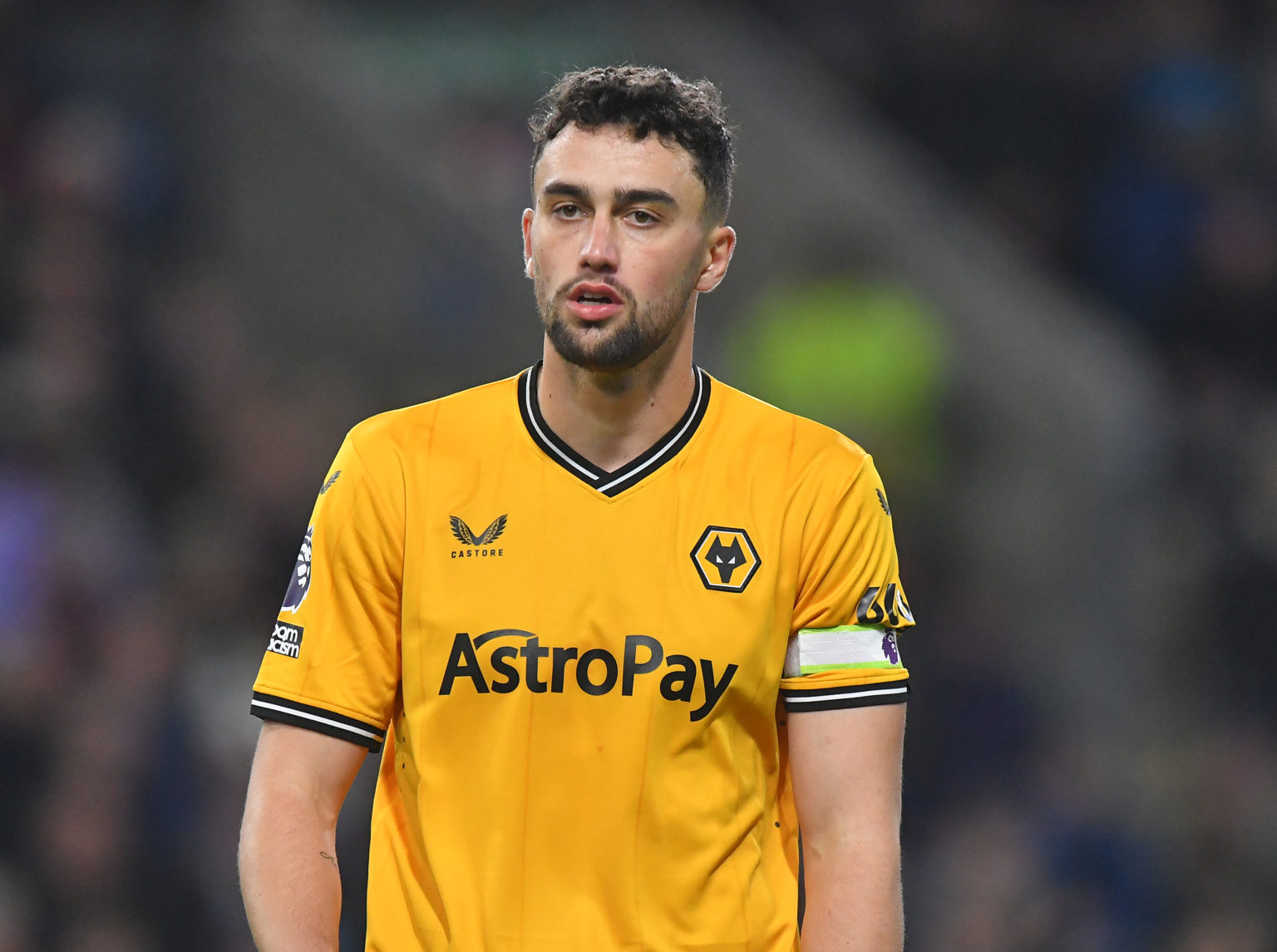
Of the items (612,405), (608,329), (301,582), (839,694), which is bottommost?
(839,694)

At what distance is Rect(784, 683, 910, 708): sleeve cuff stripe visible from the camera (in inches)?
116

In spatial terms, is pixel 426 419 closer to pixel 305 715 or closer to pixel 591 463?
pixel 591 463

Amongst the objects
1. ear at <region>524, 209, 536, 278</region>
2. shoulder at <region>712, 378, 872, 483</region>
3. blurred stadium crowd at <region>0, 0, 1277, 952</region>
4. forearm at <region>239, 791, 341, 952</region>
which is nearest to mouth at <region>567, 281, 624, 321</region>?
ear at <region>524, 209, 536, 278</region>

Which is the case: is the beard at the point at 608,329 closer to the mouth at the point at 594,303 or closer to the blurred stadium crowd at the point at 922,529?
the mouth at the point at 594,303

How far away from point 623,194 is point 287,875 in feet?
4.15

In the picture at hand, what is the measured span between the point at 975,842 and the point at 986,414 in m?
2.00

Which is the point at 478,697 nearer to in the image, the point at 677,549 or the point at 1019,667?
the point at 677,549

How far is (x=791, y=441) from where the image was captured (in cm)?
311

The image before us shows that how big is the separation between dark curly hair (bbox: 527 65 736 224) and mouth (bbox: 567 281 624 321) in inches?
10.4

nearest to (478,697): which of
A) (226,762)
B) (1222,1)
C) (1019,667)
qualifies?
(226,762)

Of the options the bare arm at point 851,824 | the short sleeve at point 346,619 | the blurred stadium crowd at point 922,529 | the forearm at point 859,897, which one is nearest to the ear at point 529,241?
the short sleeve at point 346,619

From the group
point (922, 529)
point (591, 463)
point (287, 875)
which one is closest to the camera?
point (287, 875)

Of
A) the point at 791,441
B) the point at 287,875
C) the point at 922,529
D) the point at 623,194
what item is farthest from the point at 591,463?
the point at 922,529

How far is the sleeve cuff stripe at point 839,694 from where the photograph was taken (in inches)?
116
